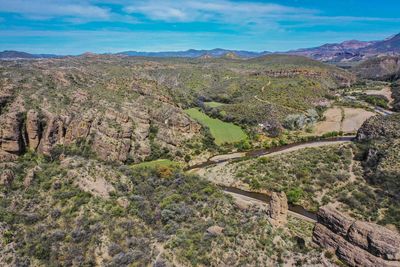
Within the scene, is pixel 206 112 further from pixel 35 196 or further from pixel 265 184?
pixel 35 196

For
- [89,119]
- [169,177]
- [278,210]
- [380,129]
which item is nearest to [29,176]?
[169,177]

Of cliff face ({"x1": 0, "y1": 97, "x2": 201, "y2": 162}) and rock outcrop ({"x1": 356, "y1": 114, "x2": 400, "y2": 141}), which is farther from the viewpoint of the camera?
rock outcrop ({"x1": 356, "y1": 114, "x2": 400, "y2": 141})

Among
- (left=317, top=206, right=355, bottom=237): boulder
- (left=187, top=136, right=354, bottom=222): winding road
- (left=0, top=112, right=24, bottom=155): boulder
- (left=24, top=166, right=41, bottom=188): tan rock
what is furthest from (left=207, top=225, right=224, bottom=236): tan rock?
(left=0, top=112, right=24, bottom=155): boulder

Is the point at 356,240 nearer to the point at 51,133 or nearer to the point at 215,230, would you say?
the point at 215,230

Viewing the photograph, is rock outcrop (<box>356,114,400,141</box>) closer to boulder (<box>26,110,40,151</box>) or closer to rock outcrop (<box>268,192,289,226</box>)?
rock outcrop (<box>268,192,289,226</box>)

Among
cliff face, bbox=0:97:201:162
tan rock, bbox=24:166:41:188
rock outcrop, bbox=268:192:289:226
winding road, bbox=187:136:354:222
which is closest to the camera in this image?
rock outcrop, bbox=268:192:289:226

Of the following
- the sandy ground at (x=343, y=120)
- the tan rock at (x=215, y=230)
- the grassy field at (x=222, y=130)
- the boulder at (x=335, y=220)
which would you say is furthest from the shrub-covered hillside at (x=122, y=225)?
the sandy ground at (x=343, y=120)
